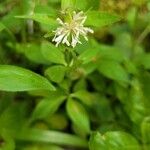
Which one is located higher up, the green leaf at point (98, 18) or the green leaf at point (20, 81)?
the green leaf at point (98, 18)

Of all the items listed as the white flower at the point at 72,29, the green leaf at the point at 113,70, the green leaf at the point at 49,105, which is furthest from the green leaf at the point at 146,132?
the white flower at the point at 72,29

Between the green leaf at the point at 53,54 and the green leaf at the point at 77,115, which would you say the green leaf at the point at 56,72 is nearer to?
the green leaf at the point at 53,54

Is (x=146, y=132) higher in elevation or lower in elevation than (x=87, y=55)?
lower

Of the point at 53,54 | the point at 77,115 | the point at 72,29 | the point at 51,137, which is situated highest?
the point at 72,29

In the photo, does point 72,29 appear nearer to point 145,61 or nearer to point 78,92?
point 78,92

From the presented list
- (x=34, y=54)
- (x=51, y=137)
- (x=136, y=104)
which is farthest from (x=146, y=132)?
(x=34, y=54)

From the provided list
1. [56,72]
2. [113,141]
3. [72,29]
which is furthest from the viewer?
[113,141]
